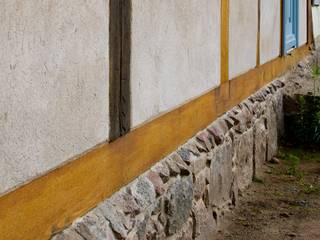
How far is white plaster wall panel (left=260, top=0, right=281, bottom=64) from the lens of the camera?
613 cm

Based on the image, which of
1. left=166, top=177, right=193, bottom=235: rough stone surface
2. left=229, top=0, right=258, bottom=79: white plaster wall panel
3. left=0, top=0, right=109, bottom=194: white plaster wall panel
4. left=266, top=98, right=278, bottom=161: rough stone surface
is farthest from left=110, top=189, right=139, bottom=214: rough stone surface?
left=266, top=98, right=278, bottom=161: rough stone surface

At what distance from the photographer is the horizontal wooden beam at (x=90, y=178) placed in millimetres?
2137

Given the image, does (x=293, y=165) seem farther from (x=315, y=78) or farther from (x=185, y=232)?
(x=185, y=232)

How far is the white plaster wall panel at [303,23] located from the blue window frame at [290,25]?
0.45 m

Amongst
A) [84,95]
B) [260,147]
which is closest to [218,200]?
[260,147]

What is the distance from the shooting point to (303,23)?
9672 millimetres

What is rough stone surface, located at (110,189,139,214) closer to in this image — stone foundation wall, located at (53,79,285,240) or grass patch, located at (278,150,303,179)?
stone foundation wall, located at (53,79,285,240)

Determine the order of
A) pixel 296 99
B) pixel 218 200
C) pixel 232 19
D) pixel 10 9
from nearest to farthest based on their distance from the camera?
1. pixel 10 9
2. pixel 218 200
3. pixel 232 19
4. pixel 296 99

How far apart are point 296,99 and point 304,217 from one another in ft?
7.74

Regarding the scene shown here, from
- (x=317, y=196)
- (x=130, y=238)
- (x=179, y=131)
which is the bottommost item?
(x=317, y=196)

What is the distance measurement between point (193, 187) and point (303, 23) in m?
6.33

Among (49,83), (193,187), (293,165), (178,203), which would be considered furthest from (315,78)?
(49,83)

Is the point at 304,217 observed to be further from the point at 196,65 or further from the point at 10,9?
the point at 10,9

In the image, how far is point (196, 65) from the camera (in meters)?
3.92
